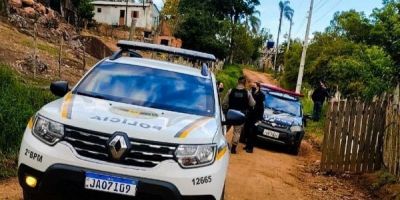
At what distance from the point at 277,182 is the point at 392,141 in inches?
86.5

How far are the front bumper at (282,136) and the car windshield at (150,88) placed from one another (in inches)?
309

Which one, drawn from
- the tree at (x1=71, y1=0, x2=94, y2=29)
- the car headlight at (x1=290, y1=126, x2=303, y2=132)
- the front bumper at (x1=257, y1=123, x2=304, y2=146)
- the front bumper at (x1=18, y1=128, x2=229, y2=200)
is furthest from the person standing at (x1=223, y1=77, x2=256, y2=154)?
the tree at (x1=71, y1=0, x2=94, y2=29)

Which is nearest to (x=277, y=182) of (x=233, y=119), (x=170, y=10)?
(x=233, y=119)

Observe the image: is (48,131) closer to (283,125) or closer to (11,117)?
(11,117)

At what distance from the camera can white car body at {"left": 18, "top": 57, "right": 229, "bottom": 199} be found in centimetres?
432

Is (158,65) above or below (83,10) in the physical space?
below

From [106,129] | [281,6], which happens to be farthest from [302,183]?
[281,6]

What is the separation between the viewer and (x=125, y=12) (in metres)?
64.8

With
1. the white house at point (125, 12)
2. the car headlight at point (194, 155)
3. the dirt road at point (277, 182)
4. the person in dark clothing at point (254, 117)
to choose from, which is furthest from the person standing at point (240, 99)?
the white house at point (125, 12)

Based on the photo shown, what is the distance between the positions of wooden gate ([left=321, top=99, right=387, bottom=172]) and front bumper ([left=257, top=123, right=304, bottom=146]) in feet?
9.80

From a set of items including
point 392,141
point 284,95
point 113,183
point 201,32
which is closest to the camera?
point 113,183

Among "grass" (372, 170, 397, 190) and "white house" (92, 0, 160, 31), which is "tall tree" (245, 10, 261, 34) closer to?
"white house" (92, 0, 160, 31)

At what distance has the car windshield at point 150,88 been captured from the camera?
556 centimetres

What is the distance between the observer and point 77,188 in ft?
14.2
